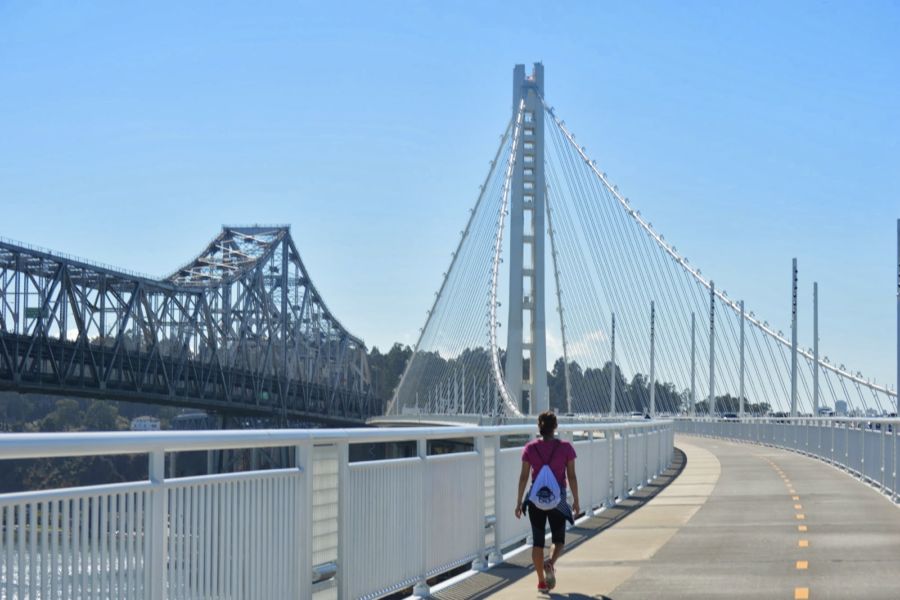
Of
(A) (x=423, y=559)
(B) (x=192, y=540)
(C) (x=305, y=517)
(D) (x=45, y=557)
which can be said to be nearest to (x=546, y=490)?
(A) (x=423, y=559)

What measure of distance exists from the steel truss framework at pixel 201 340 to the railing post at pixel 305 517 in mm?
69920

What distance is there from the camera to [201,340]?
107625 mm

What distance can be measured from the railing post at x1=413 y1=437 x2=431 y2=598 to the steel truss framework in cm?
6789

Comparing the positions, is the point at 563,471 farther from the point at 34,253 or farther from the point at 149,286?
the point at 149,286

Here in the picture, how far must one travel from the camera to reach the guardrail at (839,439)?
22.5 metres

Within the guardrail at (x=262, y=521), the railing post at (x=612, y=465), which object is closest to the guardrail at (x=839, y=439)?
the railing post at (x=612, y=465)

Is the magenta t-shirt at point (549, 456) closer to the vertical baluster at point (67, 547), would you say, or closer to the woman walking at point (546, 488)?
the woman walking at point (546, 488)

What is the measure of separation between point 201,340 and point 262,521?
101 m

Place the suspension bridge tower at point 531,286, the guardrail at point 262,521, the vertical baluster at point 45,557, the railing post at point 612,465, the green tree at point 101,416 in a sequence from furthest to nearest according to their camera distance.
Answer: the green tree at point 101,416 → the suspension bridge tower at point 531,286 → the railing post at point 612,465 → the guardrail at point 262,521 → the vertical baluster at point 45,557

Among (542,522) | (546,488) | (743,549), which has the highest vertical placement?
(546,488)

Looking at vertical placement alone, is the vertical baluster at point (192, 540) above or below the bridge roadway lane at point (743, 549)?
above

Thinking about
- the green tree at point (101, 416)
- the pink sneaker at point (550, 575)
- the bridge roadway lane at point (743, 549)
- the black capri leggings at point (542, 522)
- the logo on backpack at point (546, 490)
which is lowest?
the green tree at point (101, 416)

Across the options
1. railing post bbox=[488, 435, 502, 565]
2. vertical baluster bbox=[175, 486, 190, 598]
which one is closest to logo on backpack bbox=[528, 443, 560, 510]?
railing post bbox=[488, 435, 502, 565]

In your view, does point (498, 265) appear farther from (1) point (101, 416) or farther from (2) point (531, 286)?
(1) point (101, 416)
